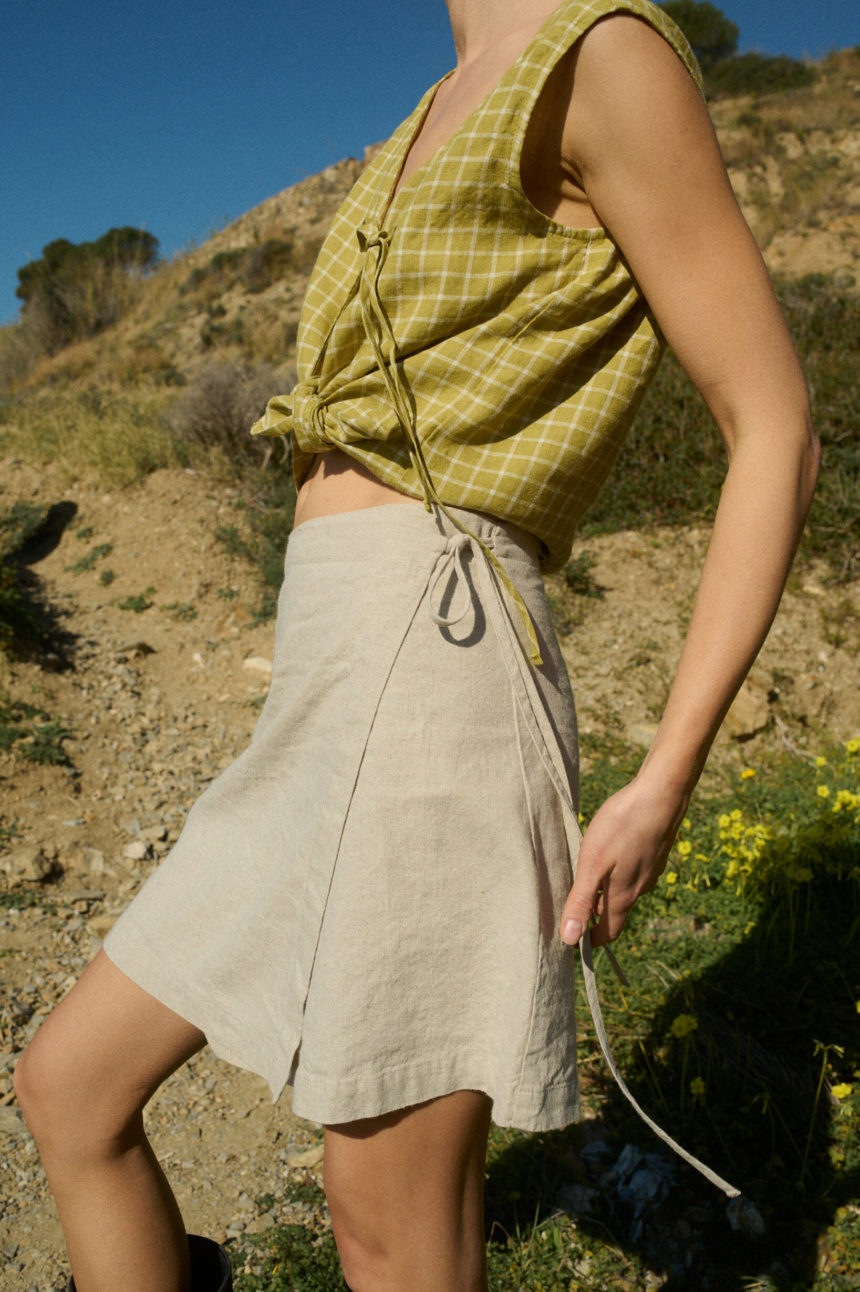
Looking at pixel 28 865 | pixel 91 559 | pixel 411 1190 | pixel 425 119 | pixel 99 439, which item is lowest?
pixel 28 865

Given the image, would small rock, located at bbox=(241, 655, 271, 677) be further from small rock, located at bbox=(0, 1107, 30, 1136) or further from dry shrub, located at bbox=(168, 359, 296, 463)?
small rock, located at bbox=(0, 1107, 30, 1136)

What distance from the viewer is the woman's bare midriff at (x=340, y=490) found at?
94cm

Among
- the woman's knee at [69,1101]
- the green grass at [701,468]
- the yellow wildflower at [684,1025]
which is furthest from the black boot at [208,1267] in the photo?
the green grass at [701,468]

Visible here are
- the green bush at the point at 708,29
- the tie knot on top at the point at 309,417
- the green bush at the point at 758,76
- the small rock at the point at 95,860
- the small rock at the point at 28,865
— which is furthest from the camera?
the green bush at the point at 708,29

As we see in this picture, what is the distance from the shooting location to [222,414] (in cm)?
673

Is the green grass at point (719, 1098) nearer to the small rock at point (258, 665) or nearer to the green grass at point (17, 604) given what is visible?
the small rock at point (258, 665)

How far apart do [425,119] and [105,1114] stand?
1.23 metres

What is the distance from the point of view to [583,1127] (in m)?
2.15

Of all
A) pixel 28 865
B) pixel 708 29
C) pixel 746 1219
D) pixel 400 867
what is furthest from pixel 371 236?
pixel 708 29

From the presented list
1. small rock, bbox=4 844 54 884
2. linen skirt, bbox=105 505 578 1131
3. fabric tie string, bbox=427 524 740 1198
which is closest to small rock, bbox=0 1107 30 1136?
small rock, bbox=4 844 54 884

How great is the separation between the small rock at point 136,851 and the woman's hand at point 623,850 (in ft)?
10.1

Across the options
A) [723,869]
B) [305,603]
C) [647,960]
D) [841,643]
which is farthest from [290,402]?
[841,643]

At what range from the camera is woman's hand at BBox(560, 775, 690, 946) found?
76 centimetres

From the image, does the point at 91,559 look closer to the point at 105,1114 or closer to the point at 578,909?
the point at 105,1114
